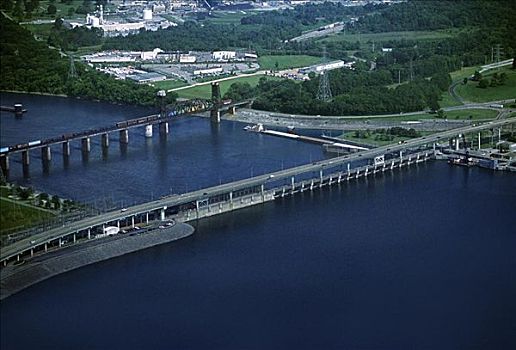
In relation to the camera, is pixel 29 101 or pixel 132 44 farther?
pixel 132 44

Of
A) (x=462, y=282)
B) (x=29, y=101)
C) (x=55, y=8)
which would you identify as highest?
(x=55, y=8)

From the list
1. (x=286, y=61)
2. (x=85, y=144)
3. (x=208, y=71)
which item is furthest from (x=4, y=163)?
(x=286, y=61)

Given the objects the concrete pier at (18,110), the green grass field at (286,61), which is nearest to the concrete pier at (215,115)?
the green grass field at (286,61)

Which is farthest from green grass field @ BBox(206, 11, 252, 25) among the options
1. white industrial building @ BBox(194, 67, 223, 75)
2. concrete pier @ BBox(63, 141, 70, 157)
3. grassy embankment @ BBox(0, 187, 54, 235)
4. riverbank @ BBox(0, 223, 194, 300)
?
grassy embankment @ BBox(0, 187, 54, 235)

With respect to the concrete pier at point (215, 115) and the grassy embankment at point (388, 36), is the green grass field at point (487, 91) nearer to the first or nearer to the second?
the grassy embankment at point (388, 36)

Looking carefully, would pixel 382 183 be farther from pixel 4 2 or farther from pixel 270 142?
pixel 4 2

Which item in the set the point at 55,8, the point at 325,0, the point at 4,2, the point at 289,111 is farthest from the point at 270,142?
the point at 325,0
